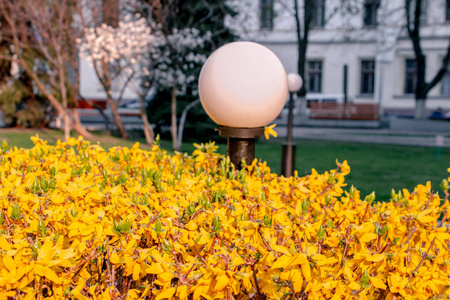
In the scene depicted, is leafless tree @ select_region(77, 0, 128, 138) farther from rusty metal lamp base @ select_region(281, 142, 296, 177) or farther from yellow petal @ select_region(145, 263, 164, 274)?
yellow petal @ select_region(145, 263, 164, 274)

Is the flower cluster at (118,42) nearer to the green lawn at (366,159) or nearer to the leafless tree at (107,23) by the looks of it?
the leafless tree at (107,23)

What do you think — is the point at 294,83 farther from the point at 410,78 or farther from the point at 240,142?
the point at 410,78

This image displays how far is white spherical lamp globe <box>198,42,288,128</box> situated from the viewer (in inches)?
111

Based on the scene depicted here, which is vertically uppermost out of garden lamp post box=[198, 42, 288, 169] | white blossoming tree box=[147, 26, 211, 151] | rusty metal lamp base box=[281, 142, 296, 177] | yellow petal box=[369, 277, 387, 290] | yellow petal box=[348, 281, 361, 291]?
white blossoming tree box=[147, 26, 211, 151]

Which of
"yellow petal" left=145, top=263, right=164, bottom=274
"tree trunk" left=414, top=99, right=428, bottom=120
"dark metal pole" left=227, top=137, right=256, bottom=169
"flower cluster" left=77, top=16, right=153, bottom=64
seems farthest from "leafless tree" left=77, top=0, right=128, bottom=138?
"tree trunk" left=414, top=99, right=428, bottom=120

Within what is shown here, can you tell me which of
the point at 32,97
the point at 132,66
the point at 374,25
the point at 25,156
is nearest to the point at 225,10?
the point at 132,66

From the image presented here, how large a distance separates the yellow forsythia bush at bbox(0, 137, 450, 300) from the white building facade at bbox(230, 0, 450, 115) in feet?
104

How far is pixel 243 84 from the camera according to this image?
2816 millimetres

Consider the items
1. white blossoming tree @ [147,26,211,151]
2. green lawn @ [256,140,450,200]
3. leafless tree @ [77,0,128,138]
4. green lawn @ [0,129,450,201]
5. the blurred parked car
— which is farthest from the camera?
the blurred parked car

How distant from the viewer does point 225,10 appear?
16406mm

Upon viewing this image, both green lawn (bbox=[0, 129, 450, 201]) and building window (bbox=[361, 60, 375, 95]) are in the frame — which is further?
building window (bbox=[361, 60, 375, 95])

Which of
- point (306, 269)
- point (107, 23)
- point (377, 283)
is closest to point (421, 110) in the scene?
point (107, 23)

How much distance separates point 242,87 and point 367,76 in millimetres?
33313

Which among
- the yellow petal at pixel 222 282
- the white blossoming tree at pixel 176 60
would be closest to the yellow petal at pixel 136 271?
the yellow petal at pixel 222 282
